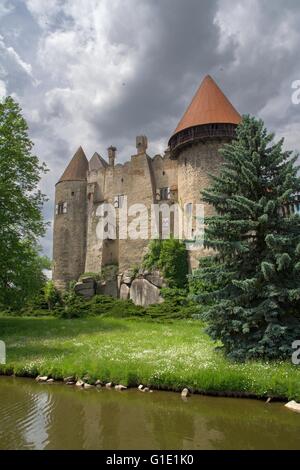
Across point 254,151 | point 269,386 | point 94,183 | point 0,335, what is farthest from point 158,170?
point 269,386

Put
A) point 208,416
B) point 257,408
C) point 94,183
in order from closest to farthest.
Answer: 1. point 208,416
2. point 257,408
3. point 94,183

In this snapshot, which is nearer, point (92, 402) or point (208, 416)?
point (208, 416)

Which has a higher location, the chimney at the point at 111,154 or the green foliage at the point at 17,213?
the chimney at the point at 111,154

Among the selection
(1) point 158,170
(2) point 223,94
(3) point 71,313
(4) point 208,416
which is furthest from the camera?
(1) point 158,170

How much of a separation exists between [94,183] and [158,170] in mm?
8013

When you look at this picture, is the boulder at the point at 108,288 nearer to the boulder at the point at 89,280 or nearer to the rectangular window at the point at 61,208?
the boulder at the point at 89,280

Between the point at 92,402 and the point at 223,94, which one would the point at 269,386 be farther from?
the point at 223,94

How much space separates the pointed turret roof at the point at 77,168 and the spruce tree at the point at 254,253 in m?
32.4

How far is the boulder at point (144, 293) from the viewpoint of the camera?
31.0 m

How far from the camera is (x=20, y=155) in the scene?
22.4 meters

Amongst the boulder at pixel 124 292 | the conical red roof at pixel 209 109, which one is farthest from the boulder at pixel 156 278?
the conical red roof at pixel 209 109

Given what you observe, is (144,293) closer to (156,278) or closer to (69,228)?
(156,278)

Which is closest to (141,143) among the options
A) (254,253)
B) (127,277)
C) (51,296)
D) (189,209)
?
(189,209)

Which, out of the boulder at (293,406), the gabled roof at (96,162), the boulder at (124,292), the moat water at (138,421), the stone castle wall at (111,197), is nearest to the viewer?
the moat water at (138,421)
